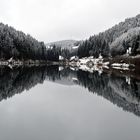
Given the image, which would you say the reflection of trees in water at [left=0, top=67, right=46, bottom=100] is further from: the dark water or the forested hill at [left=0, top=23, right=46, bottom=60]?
the forested hill at [left=0, top=23, right=46, bottom=60]

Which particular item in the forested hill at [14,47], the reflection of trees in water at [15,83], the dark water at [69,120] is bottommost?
the reflection of trees in water at [15,83]

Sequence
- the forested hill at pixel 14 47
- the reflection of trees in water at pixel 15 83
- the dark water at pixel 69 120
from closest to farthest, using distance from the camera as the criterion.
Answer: the dark water at pixel 69 120
the reflection of trees in water at pixel 15 83
the forested hill at pixel 14 47

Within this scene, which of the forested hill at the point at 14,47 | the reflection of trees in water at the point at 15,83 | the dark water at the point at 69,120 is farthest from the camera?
the forested hill at the point at 14,47

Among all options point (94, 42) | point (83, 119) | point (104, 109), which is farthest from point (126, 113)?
point (94, 42)

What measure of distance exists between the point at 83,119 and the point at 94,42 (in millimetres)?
157069

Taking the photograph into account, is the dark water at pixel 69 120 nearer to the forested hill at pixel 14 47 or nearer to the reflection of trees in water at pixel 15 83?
the reflection of trees in water at pixel 15 83

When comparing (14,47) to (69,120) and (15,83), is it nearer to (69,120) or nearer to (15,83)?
(15,83)

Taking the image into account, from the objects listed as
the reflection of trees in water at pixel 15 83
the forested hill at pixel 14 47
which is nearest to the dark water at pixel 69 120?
the reflection of trees in water at pixel 15 83

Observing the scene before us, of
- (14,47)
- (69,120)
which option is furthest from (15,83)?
(14,47)

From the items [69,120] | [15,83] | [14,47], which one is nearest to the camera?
[69,120]

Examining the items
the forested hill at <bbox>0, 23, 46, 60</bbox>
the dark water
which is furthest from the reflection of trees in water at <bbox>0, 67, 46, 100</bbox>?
the forested hill at <bbox>0, 23, 46, 60</bbox>

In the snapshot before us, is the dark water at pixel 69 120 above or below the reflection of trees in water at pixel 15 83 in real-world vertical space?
above

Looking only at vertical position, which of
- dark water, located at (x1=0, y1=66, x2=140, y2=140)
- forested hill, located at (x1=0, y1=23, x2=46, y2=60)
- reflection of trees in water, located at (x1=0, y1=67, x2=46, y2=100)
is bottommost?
reflection of trees in water, located at (x1=0, y1=67, x2=46, y2=100)

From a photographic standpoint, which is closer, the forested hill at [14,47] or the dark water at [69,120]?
the dark water at [69,120]
